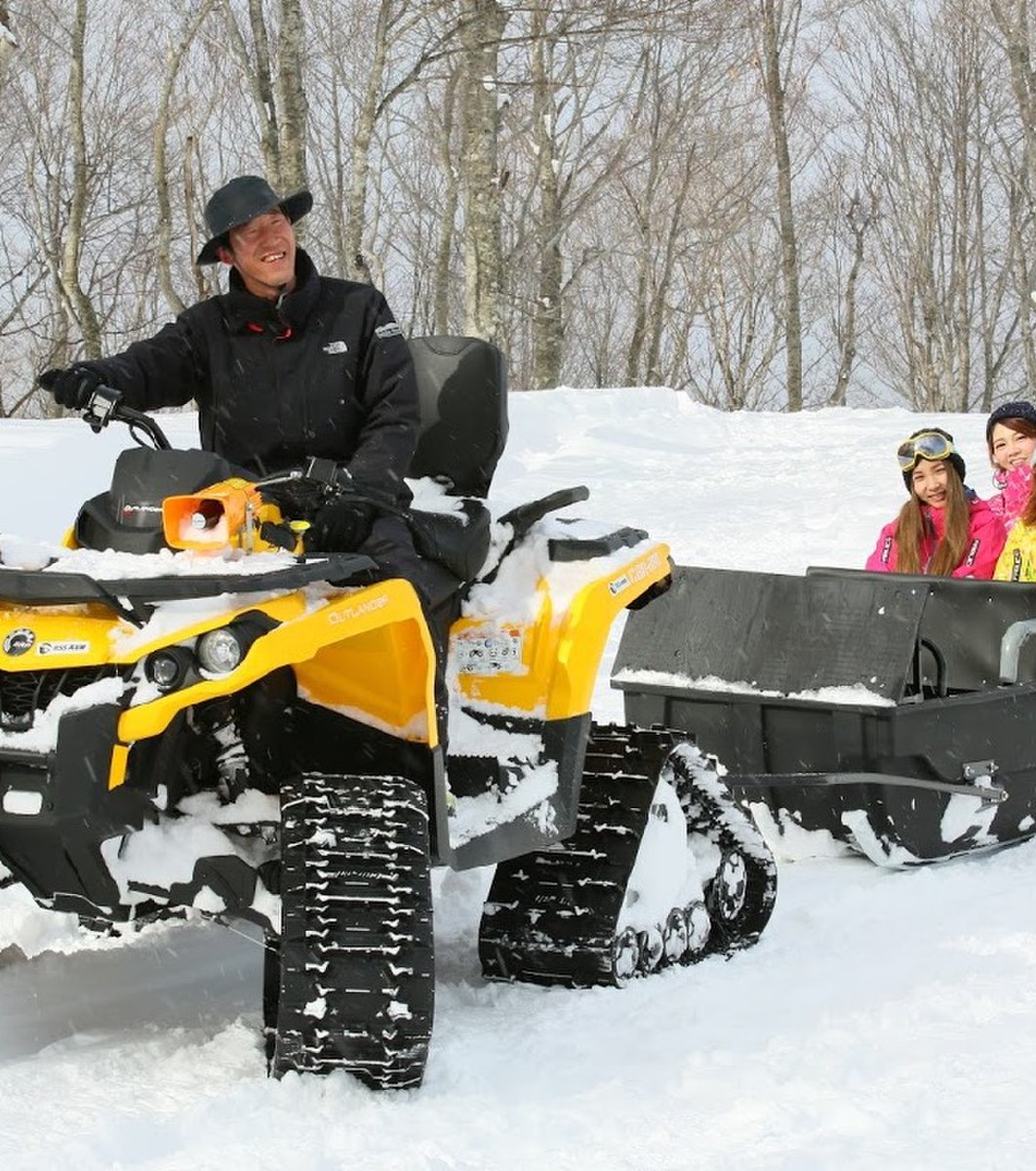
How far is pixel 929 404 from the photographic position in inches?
1446

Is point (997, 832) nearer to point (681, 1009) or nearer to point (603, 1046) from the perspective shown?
point (681, 1009)

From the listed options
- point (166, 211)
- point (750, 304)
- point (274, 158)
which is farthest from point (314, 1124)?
point (750, 304)

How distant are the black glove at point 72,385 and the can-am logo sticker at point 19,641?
2.20 ft

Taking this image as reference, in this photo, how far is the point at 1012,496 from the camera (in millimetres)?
6859

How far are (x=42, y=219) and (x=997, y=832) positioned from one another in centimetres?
2910

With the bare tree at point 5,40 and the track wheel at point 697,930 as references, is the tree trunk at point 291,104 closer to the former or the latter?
the bare tree at point 5,40

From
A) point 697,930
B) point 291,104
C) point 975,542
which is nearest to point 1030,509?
point 975,542

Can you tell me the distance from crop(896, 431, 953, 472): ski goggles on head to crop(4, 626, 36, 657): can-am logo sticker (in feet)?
13.5

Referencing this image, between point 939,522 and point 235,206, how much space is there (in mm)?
3610

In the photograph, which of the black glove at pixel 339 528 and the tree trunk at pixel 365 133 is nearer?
the black glove at pixel 339 528

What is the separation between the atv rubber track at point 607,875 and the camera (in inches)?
161

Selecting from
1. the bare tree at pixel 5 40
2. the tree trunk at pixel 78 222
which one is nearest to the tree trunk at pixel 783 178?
the tree trunk at pixel 78 222

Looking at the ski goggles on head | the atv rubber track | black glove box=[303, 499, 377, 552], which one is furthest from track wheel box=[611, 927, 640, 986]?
the ski goggles on head

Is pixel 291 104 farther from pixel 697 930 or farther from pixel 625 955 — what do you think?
pixel 625 955
